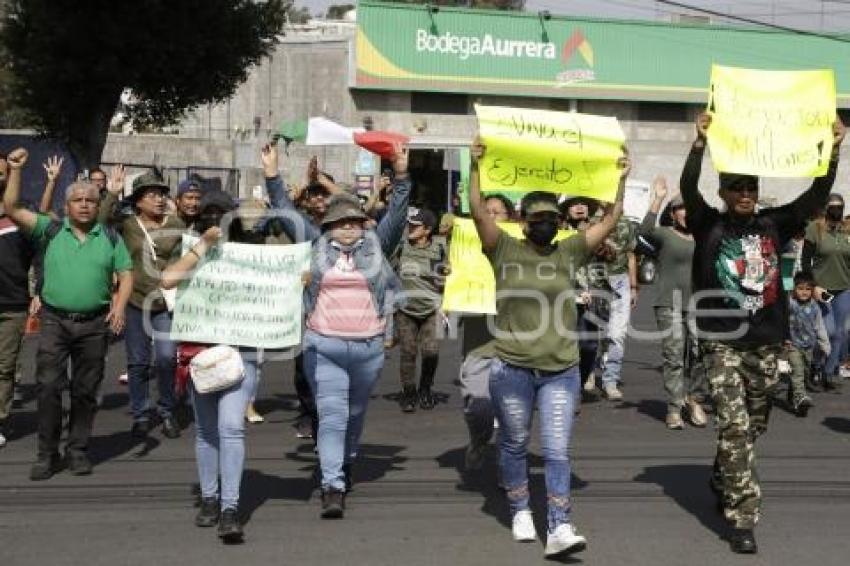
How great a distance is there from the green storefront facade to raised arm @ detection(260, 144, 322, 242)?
97.0ft

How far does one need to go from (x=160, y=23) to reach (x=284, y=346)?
2084 centimetres

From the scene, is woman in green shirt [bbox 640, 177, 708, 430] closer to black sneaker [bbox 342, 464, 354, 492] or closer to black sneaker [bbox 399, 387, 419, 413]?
black sneaker [bbox 399, 387, 419, 413]

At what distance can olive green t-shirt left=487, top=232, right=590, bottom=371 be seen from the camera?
661 cm

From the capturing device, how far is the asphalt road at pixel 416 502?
256 inches

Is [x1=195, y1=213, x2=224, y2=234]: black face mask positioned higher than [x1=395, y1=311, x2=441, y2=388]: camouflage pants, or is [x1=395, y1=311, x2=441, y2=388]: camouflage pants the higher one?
[x1=195, y1=213, x2=224, y2=234]: black face mask

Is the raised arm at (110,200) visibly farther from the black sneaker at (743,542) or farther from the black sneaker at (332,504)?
the black sneaker at (743,542)

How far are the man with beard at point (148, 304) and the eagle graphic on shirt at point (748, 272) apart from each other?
4.41 meters

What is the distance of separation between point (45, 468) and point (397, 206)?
2.82m

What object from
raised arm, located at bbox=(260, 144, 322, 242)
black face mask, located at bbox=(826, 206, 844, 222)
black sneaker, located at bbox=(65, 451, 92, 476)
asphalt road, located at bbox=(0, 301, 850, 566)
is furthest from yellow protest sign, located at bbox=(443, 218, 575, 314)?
black face mask, located at bbox=(826, 206, 844, 222)

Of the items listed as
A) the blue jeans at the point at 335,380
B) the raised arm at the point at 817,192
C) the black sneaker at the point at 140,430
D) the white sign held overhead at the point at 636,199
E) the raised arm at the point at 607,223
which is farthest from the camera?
the white sign held overhead at the point at 636,199

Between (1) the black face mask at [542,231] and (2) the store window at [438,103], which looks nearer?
(1) the black face mask at [542,231]

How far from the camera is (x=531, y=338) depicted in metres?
6.62

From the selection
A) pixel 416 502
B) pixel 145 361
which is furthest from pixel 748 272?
pixel 145 361

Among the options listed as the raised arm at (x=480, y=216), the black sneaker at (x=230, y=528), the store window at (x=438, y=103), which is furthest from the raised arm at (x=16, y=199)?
the store window at (x=438, y=103)
